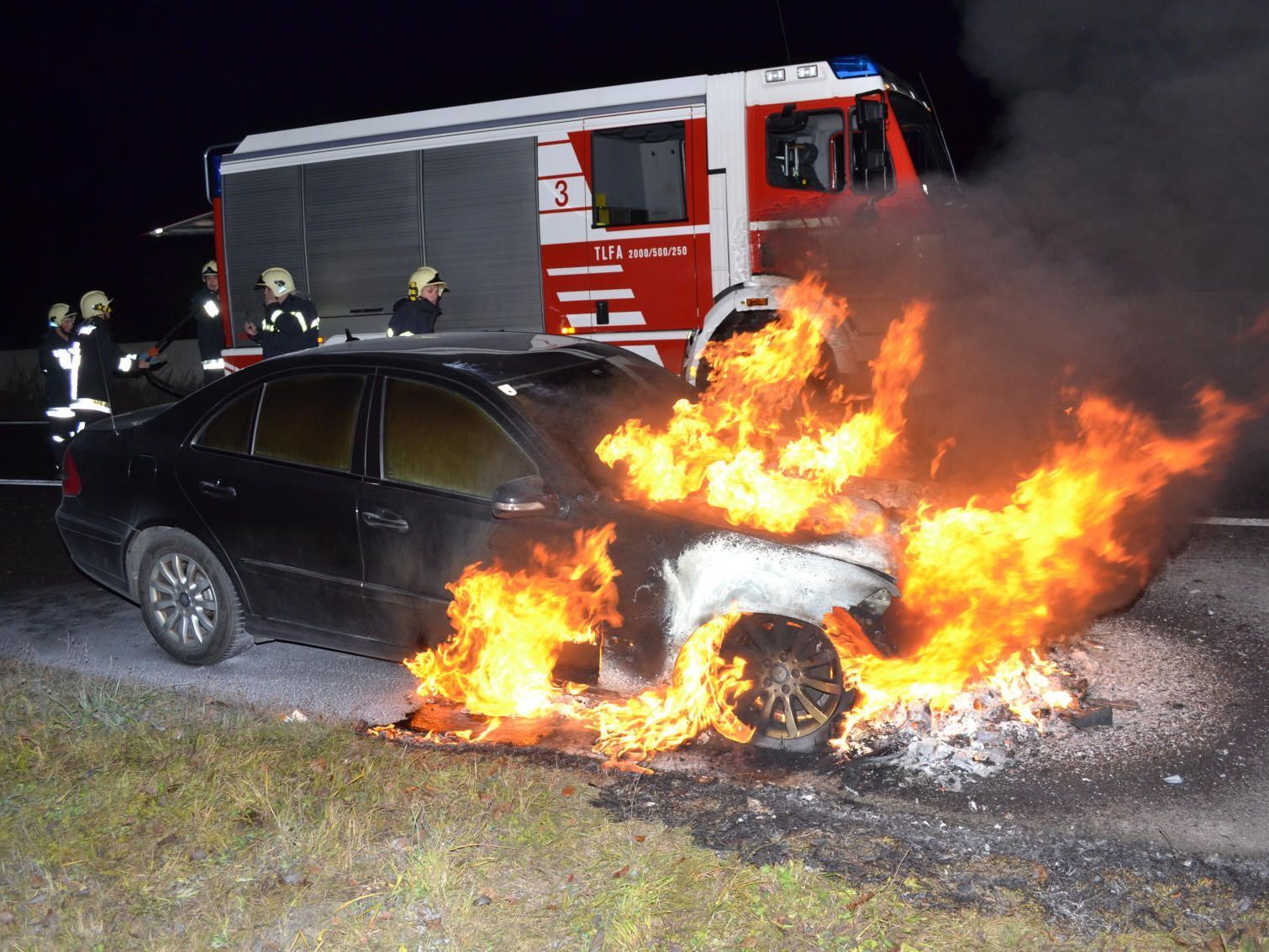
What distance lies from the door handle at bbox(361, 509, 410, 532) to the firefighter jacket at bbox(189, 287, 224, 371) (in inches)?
310

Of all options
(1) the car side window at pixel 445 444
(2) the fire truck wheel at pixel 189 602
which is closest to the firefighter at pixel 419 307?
(2) the fire truck wheel at pixel 189 602

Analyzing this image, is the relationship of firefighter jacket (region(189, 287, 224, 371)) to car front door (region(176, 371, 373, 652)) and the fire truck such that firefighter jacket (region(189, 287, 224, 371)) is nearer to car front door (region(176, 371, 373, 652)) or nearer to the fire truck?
the fire truck

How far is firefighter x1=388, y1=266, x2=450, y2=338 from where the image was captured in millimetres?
10352

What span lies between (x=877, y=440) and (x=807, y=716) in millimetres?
1764

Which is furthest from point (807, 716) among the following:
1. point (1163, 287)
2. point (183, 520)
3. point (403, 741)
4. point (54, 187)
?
point (54, 187)

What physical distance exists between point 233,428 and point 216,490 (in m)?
0.32

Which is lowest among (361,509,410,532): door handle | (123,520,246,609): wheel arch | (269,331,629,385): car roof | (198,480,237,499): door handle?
(123,520,246,609): wheel arch

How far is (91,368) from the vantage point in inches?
408

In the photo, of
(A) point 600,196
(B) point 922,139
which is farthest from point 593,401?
(B) point 922,139

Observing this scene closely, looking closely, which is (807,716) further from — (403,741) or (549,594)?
(403,741)

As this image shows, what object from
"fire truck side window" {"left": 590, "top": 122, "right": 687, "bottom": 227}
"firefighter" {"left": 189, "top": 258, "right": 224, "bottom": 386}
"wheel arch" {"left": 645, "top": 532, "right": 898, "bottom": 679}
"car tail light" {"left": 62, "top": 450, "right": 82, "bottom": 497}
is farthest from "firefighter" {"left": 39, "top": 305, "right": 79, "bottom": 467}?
"wheel arch" {"left": 645, "top": 532, "right": 898, "bottom": 679}

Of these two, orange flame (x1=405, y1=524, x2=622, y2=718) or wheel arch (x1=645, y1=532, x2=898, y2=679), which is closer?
wheel arch (x1=645, y1=532, x2=898, y2=679)

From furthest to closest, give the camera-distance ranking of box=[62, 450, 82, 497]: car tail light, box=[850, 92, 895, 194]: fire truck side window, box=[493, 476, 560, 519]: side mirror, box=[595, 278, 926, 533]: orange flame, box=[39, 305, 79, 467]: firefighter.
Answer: box=[39, 305, 79, 467]: firefighter < box=[850, 92, 895, 194]: fire truck side window < box=[62, 450, 82, 497]: car tail light < box=[595, 278, 926, 533]: orange flame < box=[493, 476, 560, 519]: side mirror

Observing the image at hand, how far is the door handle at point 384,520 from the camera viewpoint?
16.6ft
